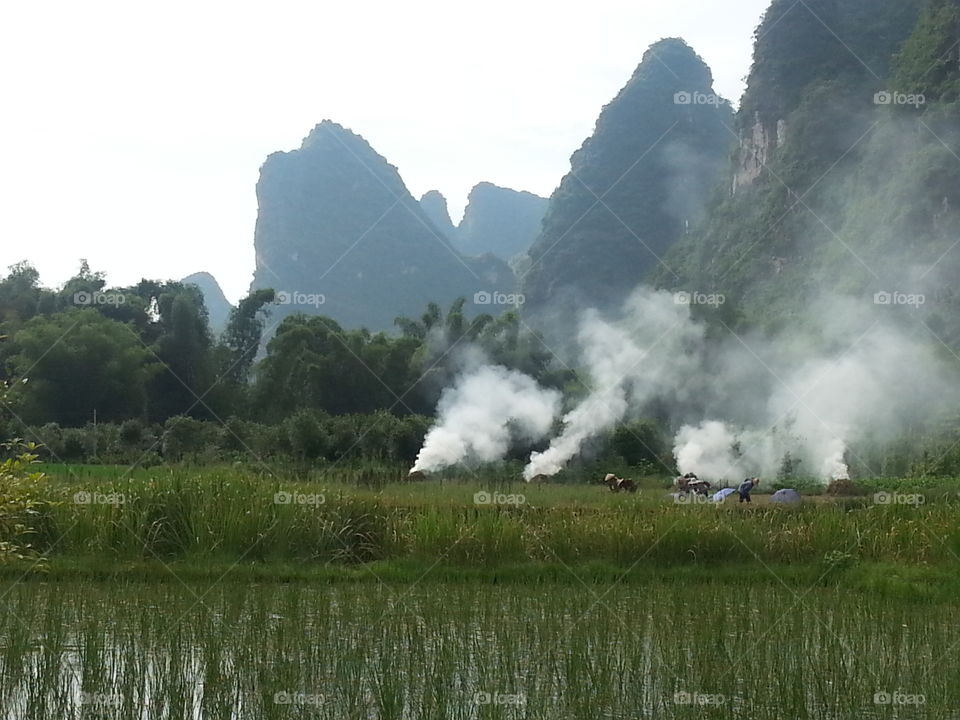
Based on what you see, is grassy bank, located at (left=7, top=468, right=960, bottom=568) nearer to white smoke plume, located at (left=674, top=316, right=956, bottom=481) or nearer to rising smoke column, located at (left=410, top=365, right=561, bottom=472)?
rising smoke column, located at (left=410, top=365, right=561, bottom=472)

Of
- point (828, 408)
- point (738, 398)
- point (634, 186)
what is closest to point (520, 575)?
point (828, 408)

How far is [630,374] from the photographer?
43625mm

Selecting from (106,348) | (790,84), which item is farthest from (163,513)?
(790,84)

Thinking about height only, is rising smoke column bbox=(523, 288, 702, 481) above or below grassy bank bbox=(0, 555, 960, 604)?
above

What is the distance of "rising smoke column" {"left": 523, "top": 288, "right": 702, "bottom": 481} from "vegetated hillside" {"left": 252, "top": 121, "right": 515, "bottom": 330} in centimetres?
4947

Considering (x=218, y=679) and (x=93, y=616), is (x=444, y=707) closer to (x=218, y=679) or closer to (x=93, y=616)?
(x=218, y=679)

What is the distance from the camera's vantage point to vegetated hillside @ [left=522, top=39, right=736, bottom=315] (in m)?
92.3

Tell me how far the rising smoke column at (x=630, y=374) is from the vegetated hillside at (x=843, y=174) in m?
2.87

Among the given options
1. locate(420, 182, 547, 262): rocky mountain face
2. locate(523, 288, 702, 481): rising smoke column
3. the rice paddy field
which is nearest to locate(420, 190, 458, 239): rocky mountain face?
locate(420, 182, 547, 262): rocky mountain face

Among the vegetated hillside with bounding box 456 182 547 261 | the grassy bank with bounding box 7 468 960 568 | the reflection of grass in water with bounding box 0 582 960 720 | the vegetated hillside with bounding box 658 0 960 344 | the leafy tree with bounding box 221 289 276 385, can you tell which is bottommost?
the reflection of grass in water with bounding box 0 582 960 720

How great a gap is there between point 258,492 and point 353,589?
135 inches

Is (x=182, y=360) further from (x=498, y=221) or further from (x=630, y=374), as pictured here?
(x=498, y=221)

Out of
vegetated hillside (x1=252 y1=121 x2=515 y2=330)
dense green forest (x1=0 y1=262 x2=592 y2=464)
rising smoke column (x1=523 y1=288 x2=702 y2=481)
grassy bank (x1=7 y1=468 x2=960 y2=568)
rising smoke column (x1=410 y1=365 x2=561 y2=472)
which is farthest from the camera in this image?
vegetated hillside (x1=252 y1=121 x2=515 y2=330)

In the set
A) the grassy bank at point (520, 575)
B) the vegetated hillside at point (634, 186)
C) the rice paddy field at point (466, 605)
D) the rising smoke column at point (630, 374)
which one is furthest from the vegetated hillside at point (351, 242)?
the grassy bank at point (520, 575)
